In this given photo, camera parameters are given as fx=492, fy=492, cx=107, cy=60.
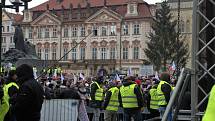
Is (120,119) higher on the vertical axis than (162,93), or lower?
lower

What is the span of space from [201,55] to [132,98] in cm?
755

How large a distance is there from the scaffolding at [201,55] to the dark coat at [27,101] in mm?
2674

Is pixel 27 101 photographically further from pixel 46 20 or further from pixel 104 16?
pixel 46 20

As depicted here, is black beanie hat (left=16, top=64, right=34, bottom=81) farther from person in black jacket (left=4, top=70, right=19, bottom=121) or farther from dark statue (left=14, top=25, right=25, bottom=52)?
dark statue (left=14, top=25, right=25, bottom=52)

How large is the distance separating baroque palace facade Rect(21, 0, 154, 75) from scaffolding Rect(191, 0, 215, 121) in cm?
7211

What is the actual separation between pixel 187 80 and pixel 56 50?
8464 centimetres

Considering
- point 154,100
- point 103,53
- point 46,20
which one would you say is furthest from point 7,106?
point 46,20

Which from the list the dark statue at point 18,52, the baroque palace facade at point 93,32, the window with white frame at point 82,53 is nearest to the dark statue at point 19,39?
the dark statue at point 18,52

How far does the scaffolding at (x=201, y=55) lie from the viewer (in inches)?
246

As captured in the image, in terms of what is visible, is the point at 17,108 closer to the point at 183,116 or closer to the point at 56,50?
the point at 183,116

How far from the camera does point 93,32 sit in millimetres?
80562

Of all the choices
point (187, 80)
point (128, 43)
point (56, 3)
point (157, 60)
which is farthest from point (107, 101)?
point (56, 3)

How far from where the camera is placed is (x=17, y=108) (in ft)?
25.7

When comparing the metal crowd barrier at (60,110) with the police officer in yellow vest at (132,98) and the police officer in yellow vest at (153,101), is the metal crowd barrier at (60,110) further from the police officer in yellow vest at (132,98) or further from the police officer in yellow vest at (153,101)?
the police officer in yellow vest at (153,101)
